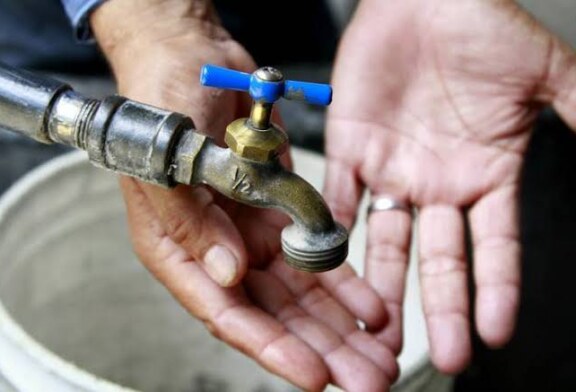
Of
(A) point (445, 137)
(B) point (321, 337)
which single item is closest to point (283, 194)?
(B) point (321, 337)

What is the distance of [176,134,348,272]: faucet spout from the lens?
46 centimetres

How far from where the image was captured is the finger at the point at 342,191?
69cm

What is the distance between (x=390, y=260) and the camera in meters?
0.66

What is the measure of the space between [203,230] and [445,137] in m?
0.26

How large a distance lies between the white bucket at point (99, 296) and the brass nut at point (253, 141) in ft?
0.73

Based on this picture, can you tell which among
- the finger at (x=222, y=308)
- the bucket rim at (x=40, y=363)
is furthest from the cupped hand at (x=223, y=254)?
the bucket rim at (x=40, y=363)

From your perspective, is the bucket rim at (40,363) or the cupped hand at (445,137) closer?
the bucket rim at (40,363)

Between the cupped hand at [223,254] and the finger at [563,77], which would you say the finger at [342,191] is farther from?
the finger at [563,77]

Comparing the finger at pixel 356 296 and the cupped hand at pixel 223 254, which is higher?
the cupped hand at pixel 223 254

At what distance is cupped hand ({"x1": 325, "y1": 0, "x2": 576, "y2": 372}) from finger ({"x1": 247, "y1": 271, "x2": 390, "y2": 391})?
55 millimetres

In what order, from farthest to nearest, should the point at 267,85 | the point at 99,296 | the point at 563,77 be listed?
the point at 99,296 → the point at 563,77 → the point at 267,85

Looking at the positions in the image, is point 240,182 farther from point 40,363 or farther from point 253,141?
point 40,363

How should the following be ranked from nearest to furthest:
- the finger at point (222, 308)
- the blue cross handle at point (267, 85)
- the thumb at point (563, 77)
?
the blue cross handle at point (267, 85)
the finger at point (222, 308)
the thumb at point (563, 77)

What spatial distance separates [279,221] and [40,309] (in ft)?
0.78
